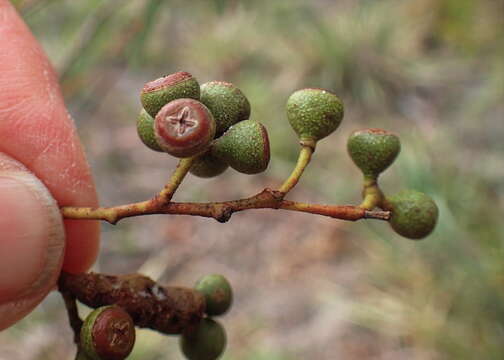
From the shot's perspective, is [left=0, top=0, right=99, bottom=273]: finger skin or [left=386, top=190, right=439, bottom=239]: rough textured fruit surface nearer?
[left=386, top=190, right=439, bottom=239]: rough textured fruit surface

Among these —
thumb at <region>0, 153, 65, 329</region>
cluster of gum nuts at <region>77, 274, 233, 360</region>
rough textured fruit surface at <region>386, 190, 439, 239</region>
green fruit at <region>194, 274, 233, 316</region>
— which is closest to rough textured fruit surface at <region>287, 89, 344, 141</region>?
rough textured fruit surface at <region>386, 190, 439, 239</region>

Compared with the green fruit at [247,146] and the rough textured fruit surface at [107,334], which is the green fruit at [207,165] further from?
the rough textured fruit surface at [107,334]

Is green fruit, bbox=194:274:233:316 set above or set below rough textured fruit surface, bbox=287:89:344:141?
below

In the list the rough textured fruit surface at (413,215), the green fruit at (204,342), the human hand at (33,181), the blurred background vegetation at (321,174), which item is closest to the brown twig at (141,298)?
the green fruit at (204,342)

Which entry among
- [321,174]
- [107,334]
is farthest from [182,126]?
[321,174]

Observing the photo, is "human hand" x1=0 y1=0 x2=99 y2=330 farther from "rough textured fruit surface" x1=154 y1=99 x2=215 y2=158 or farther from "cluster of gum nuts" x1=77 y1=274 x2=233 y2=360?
"rough textured fruit surface" x1=154 y1=99 x2=215 y2=158

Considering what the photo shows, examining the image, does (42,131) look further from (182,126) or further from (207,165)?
(182,126)
